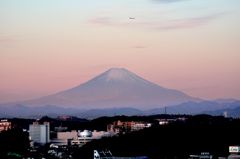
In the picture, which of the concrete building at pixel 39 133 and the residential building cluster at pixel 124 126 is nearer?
the concrete building at pixel 39 133

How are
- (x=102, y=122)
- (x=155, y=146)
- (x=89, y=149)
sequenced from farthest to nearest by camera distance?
(x=102, y=122)
(x=89, y=149)
(x=155, y=146)

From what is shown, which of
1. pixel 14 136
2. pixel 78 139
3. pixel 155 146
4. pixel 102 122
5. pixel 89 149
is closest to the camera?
pixel 155 146

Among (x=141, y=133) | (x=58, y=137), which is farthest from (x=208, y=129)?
(x=58, y=137)

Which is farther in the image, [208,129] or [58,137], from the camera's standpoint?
[58,137]

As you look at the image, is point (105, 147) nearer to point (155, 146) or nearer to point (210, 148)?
point (155, 146)

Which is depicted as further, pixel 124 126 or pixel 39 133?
pixel 124 126

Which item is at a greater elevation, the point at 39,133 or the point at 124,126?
the point at 124,126

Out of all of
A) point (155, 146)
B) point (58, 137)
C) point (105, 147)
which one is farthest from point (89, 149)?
point (58, 137)

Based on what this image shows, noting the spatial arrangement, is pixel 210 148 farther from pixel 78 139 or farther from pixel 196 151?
pixel 78 139

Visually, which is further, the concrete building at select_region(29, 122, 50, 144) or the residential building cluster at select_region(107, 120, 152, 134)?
the residential building cluster at select_region(107, 120, 152, 134)
